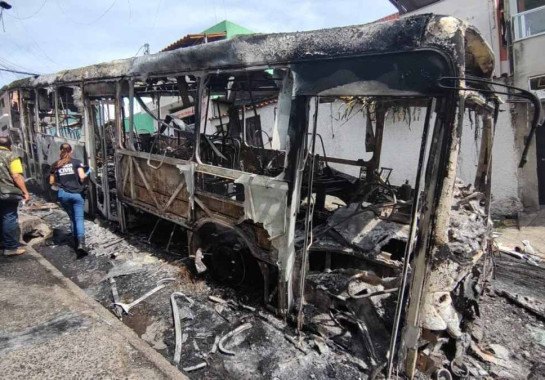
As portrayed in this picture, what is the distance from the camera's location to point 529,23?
8.63 m

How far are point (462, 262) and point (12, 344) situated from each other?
4.06 m

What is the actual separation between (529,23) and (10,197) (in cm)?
1165

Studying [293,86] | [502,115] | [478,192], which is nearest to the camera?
[293,86]

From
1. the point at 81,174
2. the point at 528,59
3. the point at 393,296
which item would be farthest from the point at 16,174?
the point at 528,59

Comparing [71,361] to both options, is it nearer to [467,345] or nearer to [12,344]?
[12,344]

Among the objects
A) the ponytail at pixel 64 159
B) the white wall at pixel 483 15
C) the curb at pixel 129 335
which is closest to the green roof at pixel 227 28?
the white wall at pixel 483 15

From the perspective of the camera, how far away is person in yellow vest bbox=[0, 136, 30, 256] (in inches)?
195

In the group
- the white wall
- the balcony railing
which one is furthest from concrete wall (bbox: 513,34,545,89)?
the white wall

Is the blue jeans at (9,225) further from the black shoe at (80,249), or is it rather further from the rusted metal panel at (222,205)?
the rusted metal panel at (222,205)

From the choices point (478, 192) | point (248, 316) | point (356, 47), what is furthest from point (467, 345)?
point (356, 47)

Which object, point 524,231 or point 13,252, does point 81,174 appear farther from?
point 524,231

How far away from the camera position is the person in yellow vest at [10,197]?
4.96 metres

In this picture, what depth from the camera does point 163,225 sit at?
676 cm

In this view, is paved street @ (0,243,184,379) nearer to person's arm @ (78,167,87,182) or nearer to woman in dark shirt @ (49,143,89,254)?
woman in dark shirt @ (49,143,89,254)
